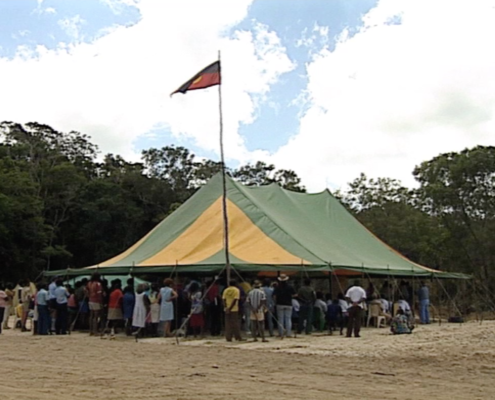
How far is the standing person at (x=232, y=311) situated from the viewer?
12953mm

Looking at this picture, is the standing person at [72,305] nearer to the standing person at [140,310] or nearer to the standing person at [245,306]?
the standing person at [140,310]

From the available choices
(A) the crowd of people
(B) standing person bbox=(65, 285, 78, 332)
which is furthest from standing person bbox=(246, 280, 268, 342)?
(B) standing person bbox=(65, 285, 78, 332)

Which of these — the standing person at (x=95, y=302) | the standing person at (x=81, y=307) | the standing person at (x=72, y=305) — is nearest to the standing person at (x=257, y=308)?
the standing person at (x=95, y=302)

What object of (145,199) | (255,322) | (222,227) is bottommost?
(255,322)

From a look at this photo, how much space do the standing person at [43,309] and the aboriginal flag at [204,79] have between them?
4.86 meters

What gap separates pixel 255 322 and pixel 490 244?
2044 centimetres

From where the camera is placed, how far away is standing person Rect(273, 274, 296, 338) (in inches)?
548

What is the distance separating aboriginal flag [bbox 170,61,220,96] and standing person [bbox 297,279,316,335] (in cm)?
443

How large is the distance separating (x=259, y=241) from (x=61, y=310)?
439 cm

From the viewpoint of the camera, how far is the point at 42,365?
949cm

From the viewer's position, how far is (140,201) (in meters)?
44.0

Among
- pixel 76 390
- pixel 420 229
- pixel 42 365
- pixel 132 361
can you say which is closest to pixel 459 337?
pixel 132 361

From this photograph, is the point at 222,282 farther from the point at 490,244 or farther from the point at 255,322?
the point at 490,244

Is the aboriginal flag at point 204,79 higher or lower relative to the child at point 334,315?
higher
